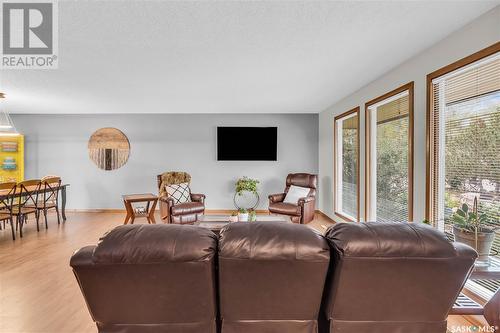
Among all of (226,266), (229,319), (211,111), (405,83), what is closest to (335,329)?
(229,319)

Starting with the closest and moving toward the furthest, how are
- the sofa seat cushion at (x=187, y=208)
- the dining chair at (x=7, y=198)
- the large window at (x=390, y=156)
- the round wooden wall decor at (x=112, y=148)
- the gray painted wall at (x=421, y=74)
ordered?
the gray painted wall at (x=421, y=74) → the large window at (x=390, y=156) → the dining chair at (x=7, y=198) → the sofa seat cushion at (x=187, y=208) → the round wooden wall decor at (x=112, y=148)

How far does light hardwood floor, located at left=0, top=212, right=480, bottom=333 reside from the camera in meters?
1.94

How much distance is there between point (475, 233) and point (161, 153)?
5.64m

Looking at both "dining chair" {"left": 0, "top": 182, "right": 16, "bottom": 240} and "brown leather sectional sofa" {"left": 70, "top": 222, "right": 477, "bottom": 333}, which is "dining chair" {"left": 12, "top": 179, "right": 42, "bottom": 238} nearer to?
"dining chair" {"left": 0, "top": 182, "right": 16, "bottom": 240}

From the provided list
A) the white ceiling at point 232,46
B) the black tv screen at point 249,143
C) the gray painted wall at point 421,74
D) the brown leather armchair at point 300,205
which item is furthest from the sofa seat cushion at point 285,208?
the white ceiling at point 232,46

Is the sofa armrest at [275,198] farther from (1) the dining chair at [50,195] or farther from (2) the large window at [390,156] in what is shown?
(1) the dining chair at [50,195]

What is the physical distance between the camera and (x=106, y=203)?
5.80m

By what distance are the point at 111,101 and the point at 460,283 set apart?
5.21 m

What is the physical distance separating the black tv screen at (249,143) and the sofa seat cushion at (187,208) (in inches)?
62.6

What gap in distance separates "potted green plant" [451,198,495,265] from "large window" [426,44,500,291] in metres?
0.21

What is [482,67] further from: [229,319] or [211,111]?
[211,111]

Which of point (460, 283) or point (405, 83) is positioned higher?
point (405, 83)

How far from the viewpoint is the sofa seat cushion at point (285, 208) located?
14.3 feet

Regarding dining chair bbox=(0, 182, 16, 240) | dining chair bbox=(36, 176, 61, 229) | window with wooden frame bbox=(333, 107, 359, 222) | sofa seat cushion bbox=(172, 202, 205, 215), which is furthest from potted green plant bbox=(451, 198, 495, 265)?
dining chair bbox=(36, 176, 61, 229)
